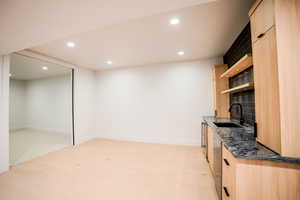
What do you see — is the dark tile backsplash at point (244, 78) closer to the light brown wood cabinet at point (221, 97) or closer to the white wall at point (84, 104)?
the light brown wood cabinet at point (221, 97)

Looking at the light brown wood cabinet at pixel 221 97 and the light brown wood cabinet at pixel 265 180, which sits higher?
the light brown wood cabinet at pixel 221 97

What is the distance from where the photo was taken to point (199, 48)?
3.01 m

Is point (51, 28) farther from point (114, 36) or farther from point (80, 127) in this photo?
point (80, 127)

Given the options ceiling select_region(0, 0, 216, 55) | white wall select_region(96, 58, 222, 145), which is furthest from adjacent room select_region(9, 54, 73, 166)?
ceiling select_region(0, 0, 216, 55)

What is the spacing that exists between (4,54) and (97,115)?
3001 millimetres

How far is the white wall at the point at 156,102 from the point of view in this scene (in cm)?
381

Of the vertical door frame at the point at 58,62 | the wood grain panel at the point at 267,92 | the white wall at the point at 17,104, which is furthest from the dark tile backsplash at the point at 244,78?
the white wall at the point at 17,104

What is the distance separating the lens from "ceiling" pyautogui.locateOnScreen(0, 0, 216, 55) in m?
1.30

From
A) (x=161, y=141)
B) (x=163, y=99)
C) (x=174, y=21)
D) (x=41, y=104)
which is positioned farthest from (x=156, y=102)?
(x=41, y=104)

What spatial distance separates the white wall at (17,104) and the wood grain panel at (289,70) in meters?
9.10

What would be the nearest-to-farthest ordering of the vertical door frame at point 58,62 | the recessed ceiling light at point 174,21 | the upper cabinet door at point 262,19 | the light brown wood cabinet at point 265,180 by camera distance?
1. the light brown wood cabinet at point 265,180
2. the upper cabinet door at point 262,19
3. the recessed ceiling light at point 174,21
4. the vertical door frame at point 58,62

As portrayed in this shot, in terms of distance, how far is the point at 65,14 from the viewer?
1.48 meters

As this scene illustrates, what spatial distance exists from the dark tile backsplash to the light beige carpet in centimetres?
130

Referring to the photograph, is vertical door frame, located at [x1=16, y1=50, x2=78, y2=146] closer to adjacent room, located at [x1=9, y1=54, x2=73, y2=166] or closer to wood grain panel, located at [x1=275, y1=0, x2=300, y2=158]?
adjacent room, located at [x1=9, y1=54, x2=73, y2=166]
